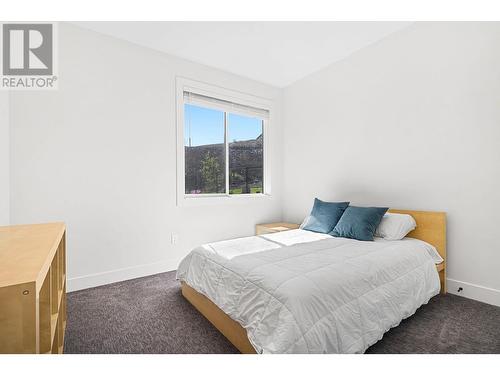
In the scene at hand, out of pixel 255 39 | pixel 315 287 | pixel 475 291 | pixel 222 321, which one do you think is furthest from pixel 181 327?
pixel 255 39

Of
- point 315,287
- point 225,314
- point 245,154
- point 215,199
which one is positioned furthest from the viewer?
point 245,154

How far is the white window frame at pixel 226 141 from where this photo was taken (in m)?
3.20

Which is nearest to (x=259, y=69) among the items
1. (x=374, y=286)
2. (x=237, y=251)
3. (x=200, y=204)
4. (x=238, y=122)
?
(x=238, y=122)

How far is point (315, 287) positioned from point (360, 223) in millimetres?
1356

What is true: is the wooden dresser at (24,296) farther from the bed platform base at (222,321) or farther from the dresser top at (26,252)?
the bed platform base at (222,321)

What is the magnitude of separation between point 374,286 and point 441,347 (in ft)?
1.67

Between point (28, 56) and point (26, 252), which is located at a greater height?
point (28, 56)

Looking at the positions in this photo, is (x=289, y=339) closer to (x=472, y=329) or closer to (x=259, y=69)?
(x=472, y=329)

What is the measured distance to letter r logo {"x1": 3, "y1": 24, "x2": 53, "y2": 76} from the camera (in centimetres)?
229

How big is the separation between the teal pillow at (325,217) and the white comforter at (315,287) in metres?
0.46

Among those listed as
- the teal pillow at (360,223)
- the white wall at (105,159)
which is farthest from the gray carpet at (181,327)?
the teal pillow at (360,223)

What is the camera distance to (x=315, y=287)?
1.47 m

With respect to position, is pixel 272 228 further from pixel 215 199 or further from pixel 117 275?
pixel 117 275

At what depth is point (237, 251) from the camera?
2184 millimetres
